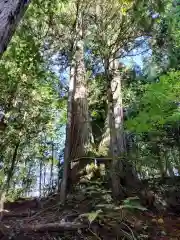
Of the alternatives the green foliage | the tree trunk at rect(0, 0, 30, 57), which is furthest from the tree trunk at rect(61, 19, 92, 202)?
the tree trunk at rect(0, 0, 30, 57)

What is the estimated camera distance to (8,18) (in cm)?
177

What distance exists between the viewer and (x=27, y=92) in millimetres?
7266

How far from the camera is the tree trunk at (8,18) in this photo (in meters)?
1.69

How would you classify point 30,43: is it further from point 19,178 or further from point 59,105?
point 19,178

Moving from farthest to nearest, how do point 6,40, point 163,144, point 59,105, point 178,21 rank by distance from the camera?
point 163,144 → point 59,105 → point 178,21 → point 6,40

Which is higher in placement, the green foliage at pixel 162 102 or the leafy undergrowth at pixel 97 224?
→ the green foliage at pixel 162 102

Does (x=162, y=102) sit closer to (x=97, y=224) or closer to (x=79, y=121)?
(x=79, y=121)

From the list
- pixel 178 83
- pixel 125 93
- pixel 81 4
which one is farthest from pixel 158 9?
pixel 125 93

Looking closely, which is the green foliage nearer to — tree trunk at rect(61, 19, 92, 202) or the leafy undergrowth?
tree trunk at rect(61, 19, 92, 202)

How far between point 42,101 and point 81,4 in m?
3.03

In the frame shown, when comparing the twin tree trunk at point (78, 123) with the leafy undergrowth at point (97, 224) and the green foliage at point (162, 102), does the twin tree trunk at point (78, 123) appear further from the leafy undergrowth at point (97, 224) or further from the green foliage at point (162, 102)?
the leafy undergrowth at point (97, 224)

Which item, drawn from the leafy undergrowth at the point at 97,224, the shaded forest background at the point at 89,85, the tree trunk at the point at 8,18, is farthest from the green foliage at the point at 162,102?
the tree trunk at the point at 8,18

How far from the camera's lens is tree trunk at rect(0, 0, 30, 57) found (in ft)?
5.56

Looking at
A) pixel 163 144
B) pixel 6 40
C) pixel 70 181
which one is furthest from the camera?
pixel 163 144
